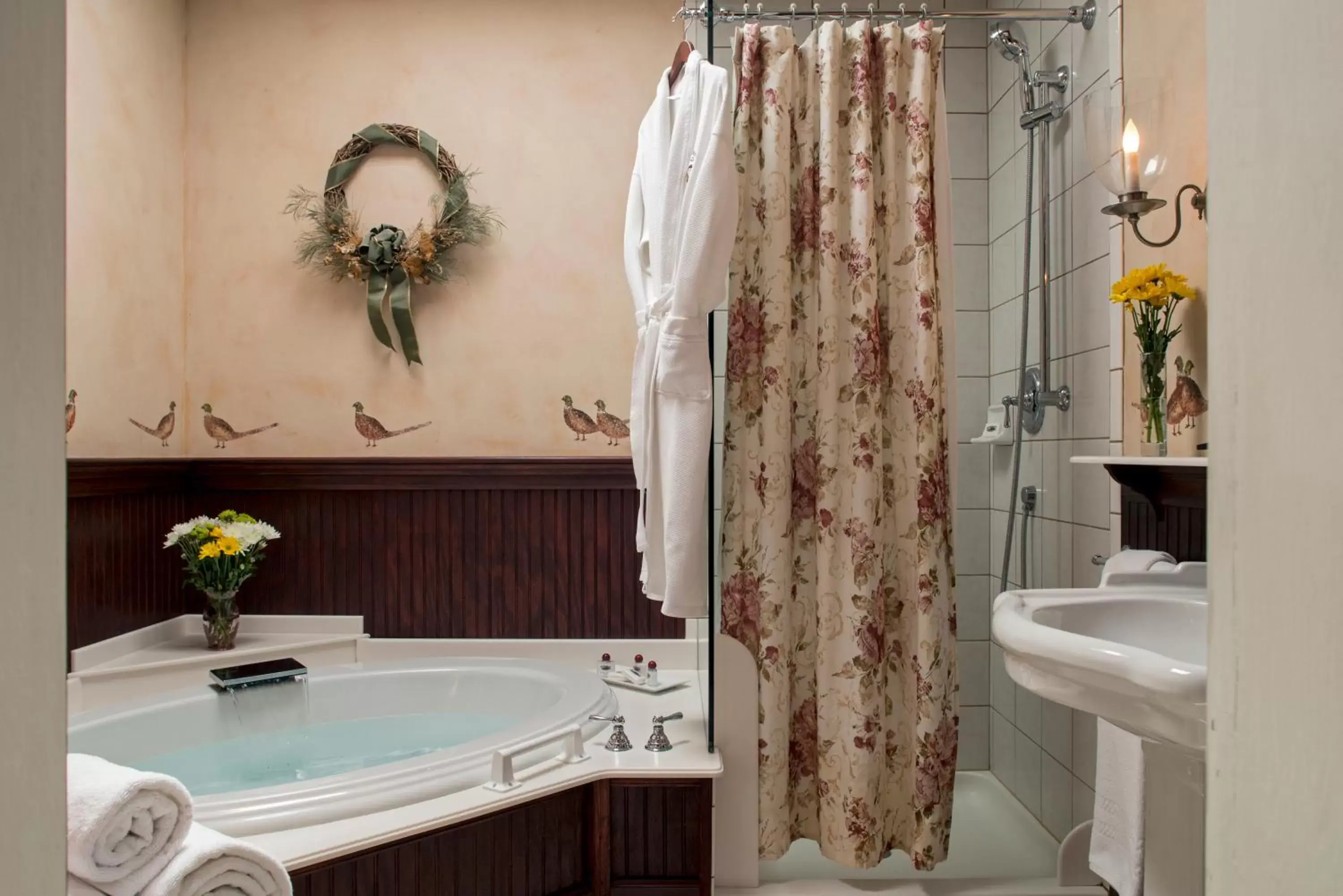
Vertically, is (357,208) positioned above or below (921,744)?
above

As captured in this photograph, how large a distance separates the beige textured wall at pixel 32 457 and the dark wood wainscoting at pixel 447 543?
269 centimetres

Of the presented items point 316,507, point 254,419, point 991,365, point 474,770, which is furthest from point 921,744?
point 254,419

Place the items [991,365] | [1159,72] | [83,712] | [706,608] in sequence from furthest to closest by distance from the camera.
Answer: [991,365]
[83,712]
[706,608]
[1159,72]

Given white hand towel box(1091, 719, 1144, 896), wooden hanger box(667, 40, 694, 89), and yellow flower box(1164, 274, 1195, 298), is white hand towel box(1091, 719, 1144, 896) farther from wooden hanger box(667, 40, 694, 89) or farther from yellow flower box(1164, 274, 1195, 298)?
wooden hanger box(667, 40, 694, 89)

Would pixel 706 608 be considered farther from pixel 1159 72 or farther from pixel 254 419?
pixel 254 419

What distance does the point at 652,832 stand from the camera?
211 cm

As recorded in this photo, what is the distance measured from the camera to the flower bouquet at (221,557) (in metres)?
2.80

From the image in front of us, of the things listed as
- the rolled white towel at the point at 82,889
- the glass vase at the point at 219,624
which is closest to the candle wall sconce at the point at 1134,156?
the rolled white towel at the point at 82,889

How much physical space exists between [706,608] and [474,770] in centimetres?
62

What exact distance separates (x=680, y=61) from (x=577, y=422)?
1.25m

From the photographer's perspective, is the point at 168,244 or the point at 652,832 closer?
the point at 652,832

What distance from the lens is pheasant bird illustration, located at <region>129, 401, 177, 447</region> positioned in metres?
2.96

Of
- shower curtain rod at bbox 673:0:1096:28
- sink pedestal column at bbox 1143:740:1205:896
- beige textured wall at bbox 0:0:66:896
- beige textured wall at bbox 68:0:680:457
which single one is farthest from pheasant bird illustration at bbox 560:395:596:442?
beige textured wall at bbox 0:0:66:896

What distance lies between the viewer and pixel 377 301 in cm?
305
